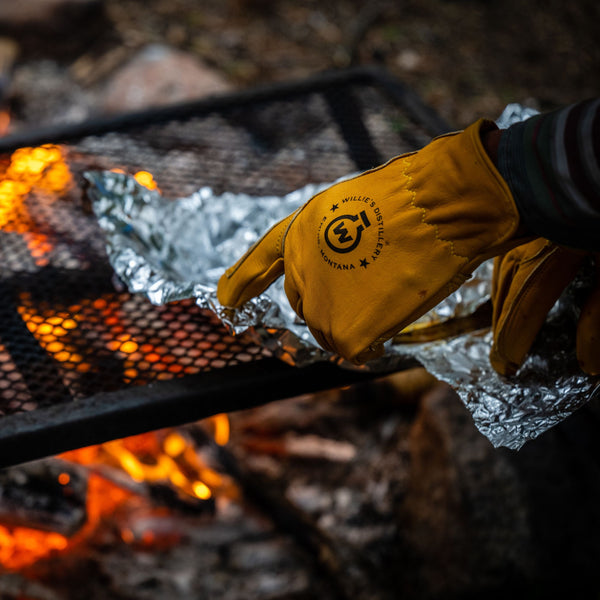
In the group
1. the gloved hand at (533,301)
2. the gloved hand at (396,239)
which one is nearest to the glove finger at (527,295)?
the gloved hand at (533,301)

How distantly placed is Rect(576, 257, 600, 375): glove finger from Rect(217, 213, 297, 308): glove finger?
0.47m

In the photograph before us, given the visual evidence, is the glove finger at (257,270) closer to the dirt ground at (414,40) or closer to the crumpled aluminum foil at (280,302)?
the crumpled aluminum foil at (280,302)

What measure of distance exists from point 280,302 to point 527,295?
1.39 feet

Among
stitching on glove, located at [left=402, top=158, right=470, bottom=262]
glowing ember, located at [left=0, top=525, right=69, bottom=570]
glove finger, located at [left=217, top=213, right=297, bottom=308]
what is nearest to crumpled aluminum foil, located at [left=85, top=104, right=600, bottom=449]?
glove finger, located at [left=217, top=213, right=297, bottom=308]

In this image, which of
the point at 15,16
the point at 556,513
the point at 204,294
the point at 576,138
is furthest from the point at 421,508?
the point at 15,16

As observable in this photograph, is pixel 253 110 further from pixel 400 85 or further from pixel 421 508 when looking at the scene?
pixel 421 508

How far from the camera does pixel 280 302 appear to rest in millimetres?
987

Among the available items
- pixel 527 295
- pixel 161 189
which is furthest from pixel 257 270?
pixel 161 189

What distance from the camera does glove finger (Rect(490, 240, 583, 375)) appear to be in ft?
2.58

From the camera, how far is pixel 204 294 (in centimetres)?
94

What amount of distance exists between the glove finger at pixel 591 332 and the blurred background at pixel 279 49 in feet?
6.67

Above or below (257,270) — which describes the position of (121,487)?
below

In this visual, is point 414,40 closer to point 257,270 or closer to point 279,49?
point 279,49

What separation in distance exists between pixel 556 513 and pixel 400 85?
3.95 ft
